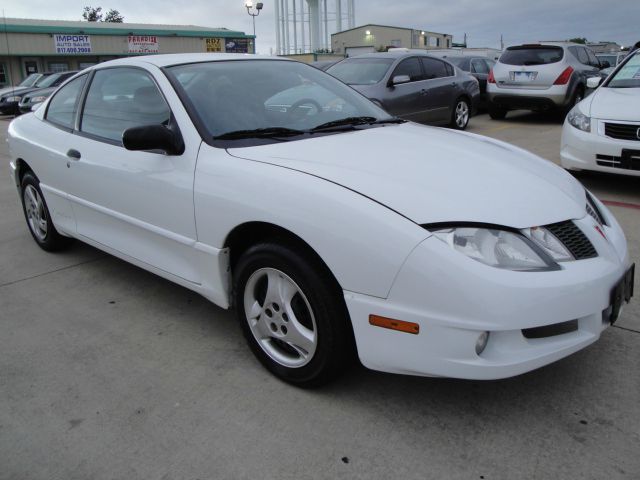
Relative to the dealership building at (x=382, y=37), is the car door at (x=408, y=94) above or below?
below

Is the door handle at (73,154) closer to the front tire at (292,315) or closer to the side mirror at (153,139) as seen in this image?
the side mirror at (153,139)

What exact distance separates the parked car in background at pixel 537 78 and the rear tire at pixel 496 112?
0.79 ft

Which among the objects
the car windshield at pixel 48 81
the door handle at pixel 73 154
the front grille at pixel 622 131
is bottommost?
the front grille at pixel 622 131

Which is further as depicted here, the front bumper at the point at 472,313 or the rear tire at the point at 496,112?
the rear tire at the point at 496,112

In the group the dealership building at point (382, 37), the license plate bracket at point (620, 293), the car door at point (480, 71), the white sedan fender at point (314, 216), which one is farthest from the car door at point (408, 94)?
the dealership building at point (382, 37)

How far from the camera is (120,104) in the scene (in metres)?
3.61

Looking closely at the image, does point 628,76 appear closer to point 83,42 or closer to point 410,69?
point 410,69

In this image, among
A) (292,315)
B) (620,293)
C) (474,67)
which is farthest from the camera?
(474,67)

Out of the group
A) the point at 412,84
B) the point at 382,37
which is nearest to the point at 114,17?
the point at 382,37

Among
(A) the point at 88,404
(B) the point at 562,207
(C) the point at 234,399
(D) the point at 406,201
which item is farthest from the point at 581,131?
(A) the point at 88,404

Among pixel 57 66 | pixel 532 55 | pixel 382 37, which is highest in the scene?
pixel 382 37

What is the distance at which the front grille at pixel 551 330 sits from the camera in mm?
2229

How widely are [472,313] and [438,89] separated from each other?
28.7 ft

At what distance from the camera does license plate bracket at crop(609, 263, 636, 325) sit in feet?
7.91
